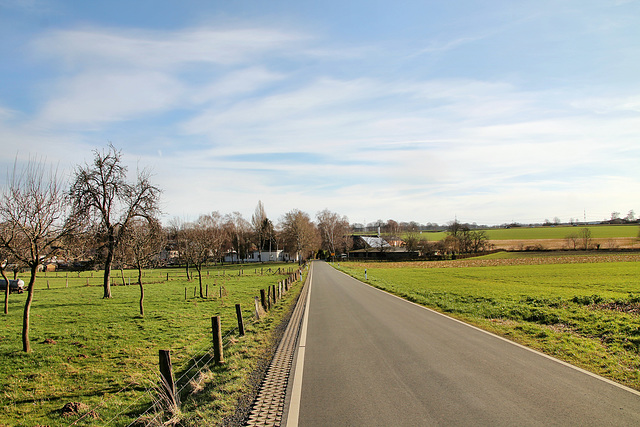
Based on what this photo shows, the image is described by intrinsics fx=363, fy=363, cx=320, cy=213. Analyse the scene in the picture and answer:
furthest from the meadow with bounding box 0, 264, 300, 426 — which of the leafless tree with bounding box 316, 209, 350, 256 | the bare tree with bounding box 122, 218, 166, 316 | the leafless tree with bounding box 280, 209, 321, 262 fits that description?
the leafless tree with bounding box 316, 209, 350, 256

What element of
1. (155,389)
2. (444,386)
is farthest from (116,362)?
(444,386)

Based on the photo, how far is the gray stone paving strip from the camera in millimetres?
5207

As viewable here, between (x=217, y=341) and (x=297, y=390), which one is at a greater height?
(x=217, y=341)

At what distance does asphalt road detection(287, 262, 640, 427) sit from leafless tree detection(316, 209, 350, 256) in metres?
107

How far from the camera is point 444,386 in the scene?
20.3 feet

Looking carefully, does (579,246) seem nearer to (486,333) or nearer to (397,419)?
(486,333)

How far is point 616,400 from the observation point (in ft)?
18.2

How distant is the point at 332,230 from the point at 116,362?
116m

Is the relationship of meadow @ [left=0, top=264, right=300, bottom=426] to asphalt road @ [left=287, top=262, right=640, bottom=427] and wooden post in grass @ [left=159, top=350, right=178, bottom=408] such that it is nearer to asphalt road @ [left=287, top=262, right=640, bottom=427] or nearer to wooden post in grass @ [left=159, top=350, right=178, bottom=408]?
wooden post in grass @ [left=159, top=350, right=178, bottom=408]

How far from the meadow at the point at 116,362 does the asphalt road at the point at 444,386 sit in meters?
1.50

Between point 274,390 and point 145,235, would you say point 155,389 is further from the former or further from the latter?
point 145,235

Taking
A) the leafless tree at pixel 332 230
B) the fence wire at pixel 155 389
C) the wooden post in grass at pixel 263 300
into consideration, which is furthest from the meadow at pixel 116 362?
the leafless tree at pixel 332 230

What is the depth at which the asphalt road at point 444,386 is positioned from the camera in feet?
16.4

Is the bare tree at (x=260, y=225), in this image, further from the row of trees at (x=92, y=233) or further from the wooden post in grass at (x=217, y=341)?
the wooden post in grass at (x=217, y=341)
